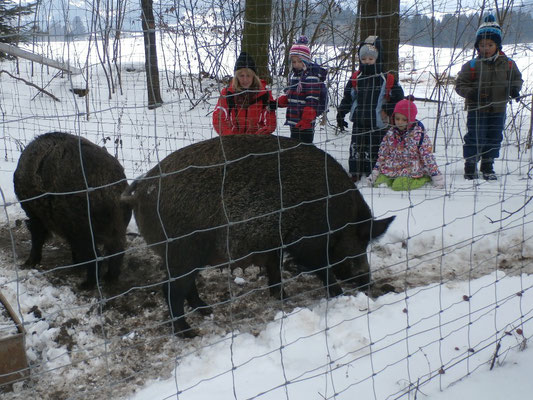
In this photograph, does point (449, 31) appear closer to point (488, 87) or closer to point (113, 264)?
point (488, 87)

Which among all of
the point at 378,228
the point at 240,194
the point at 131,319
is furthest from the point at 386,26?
the point at 131,319

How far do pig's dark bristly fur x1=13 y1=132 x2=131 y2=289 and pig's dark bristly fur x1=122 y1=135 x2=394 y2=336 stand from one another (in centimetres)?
67

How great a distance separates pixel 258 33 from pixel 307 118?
8.72ft

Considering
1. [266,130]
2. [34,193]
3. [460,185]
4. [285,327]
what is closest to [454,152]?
[460,185]

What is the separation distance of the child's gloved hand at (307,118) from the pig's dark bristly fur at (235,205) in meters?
1.86

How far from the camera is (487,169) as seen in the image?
6859 millimetres

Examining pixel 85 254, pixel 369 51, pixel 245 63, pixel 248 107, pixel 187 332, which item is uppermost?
pixel 369 51

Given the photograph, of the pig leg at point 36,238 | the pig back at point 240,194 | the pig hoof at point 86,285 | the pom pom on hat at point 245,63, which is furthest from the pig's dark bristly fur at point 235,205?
the pom pom on hat at point 245,63

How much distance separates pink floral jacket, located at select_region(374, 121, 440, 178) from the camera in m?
6.47

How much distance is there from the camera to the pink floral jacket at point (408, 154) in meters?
6.47

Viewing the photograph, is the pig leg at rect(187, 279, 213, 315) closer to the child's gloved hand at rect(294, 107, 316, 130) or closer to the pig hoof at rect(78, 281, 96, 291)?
the pig hoof at rect(78, 281, 96, 291)

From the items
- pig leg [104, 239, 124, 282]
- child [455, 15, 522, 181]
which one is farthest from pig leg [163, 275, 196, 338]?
child [455, 15, 522, 181]

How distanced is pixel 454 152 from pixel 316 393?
6330 millimetres

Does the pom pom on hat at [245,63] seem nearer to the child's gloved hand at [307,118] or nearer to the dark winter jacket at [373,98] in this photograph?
the child's gloved hand at [307,118]
